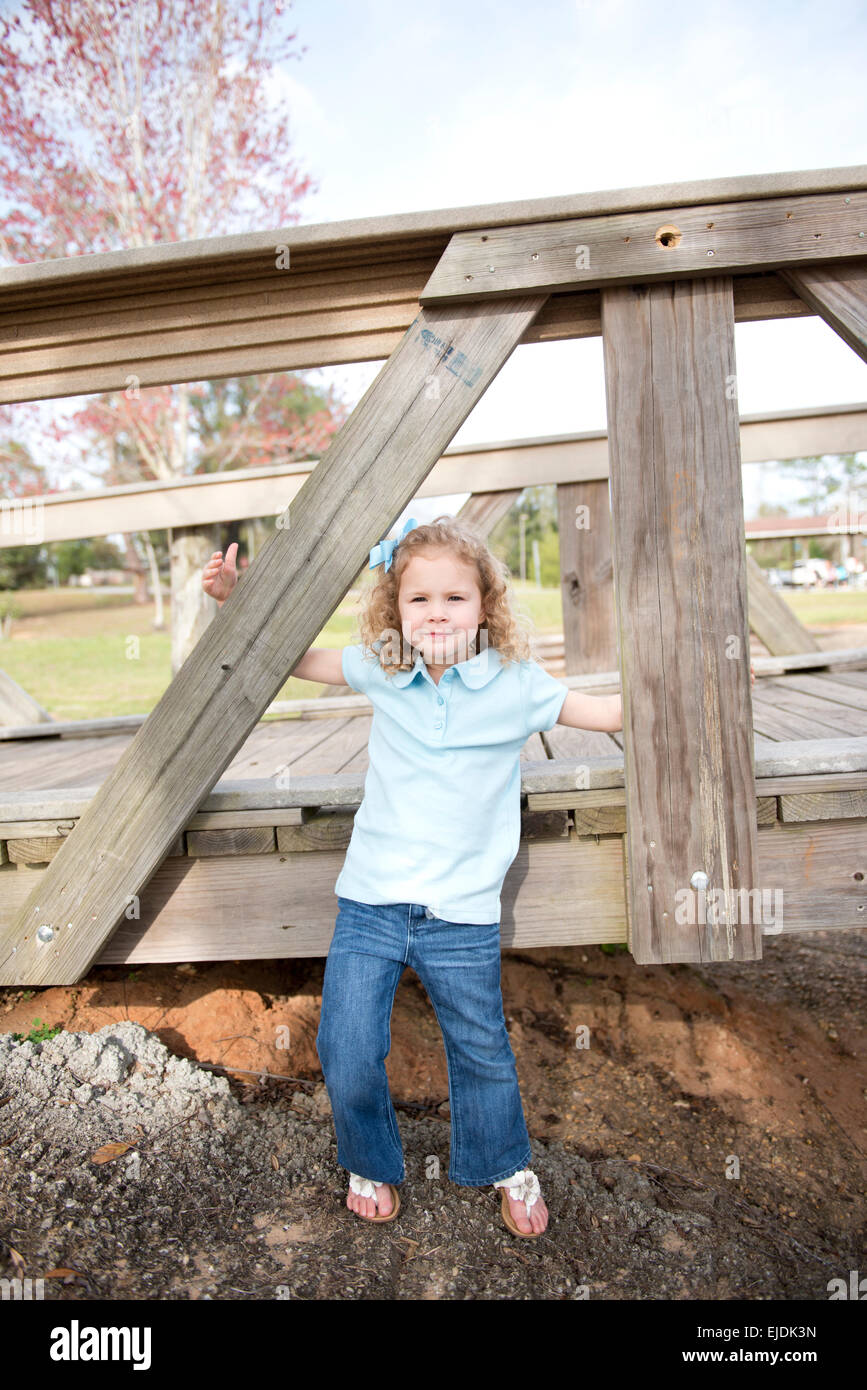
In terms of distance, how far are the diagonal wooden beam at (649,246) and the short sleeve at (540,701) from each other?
0.89 meters

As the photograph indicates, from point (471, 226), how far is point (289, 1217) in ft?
7.56

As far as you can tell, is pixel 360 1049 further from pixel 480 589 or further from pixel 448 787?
pixel 480 589

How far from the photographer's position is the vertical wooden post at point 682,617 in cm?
190

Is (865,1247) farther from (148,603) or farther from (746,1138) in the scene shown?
(148,603)

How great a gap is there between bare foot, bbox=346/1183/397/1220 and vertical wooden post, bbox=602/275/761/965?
2.77 feet

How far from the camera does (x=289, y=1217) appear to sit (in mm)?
2020

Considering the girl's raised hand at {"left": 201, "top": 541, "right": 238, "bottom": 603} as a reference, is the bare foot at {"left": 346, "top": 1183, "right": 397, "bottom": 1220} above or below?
below

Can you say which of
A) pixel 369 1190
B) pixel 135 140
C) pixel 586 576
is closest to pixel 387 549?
pixel 369 1190

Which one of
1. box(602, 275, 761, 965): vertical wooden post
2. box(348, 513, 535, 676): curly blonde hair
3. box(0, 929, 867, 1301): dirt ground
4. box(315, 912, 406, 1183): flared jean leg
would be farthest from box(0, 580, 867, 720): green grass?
box(0, 929, 867, 1301): dirt ground

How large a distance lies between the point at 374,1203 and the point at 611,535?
1.70 m

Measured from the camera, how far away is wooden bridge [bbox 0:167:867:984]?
6.14 feet

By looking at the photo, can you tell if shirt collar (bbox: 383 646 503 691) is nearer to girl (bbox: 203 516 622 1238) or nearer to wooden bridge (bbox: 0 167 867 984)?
girl (bbox: 203 516 622 1238)

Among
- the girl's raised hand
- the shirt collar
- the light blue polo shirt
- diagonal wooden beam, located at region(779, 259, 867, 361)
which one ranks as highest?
diagonal wooden beam, located at region(779, 259, 867, 361)

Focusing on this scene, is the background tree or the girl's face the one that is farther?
the background tree
